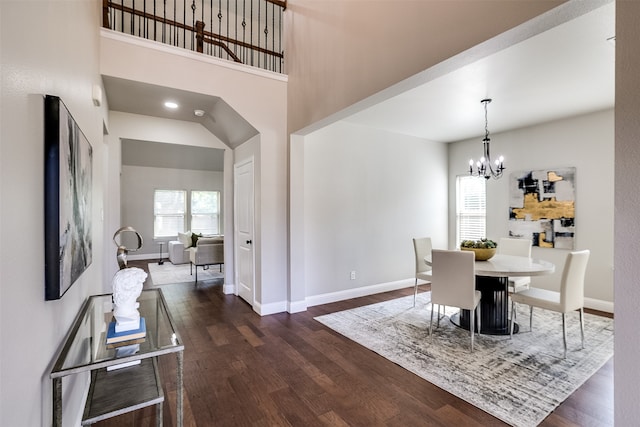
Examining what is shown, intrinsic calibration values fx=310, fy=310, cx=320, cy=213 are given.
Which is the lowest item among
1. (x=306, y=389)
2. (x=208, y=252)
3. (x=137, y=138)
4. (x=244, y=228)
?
(x=306, y=389)

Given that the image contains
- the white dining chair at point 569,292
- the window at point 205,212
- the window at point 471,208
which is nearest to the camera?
the white dining chair at point 569,292

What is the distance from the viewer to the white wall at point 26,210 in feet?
2.87

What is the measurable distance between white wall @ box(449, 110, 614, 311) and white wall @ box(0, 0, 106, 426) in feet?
18.6

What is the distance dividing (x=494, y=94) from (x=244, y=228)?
12.0 ft

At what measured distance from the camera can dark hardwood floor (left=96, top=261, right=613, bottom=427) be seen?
202 cm

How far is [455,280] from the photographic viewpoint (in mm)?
3051

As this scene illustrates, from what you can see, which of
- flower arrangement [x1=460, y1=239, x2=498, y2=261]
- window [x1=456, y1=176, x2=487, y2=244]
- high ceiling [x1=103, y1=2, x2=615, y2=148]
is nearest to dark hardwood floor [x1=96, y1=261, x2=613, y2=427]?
flower arrangement [x1=460, y1=239, x2=498, y2=261]

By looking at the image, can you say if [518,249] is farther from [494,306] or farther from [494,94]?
[494,94]

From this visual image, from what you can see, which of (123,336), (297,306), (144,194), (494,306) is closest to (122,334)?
(123,336)

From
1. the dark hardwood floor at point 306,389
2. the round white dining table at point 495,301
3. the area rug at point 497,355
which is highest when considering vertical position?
the round white dining table at point 495,301

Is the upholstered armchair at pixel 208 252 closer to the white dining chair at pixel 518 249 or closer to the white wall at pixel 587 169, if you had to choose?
the white dining chair at pixel 518 249


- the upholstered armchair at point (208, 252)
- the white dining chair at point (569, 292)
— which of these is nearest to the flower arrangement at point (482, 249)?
the white dining chair at point (569, 292)

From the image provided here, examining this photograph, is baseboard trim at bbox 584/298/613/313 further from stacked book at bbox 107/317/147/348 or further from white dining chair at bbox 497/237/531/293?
stacked book at bbox 107/317/147/348

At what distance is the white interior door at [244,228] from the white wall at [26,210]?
2.83 metres
